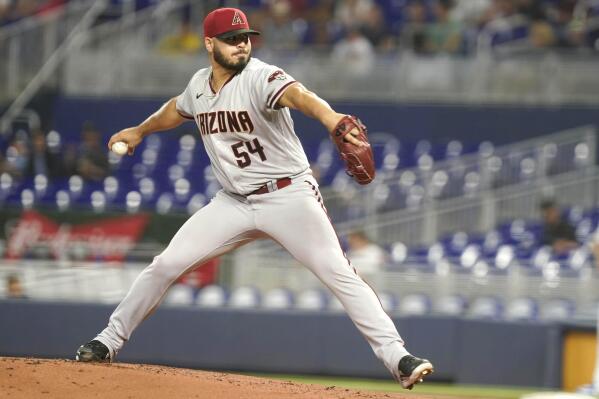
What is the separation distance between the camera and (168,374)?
19.6 ft

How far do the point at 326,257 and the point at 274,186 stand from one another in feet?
1.41

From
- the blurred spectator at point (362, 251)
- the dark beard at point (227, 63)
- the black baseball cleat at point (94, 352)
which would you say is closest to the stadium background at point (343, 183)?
the blurred spectator at point (362, 251)

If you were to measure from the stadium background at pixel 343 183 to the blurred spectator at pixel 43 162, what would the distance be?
0.10 ft

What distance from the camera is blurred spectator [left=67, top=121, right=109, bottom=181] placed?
15.0 meters

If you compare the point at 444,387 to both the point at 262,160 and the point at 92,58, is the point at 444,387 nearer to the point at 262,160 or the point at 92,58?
the point at 262,160

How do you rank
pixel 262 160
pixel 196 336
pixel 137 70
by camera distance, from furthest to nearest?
pixel 137 70 → pixel 196 336 → pixel 262 160

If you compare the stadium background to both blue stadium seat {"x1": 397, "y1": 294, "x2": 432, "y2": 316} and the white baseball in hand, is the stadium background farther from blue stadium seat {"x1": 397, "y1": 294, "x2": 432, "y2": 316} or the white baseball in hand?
the white baseball in hand

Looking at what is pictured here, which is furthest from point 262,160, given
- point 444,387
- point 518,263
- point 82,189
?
point 82,189

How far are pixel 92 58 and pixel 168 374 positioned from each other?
11571 mm

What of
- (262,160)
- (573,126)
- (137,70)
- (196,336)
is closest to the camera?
(262,160)

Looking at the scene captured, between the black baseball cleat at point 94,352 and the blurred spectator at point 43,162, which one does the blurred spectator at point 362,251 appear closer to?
the blurred spectator at point 43,162

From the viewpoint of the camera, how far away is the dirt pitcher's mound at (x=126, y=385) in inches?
220

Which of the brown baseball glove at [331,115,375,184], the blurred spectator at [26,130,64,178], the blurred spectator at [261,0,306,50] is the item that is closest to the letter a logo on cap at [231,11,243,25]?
the brown baseball glove at [331,115,375,184]

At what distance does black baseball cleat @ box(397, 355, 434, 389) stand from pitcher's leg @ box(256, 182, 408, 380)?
5.0 inches
